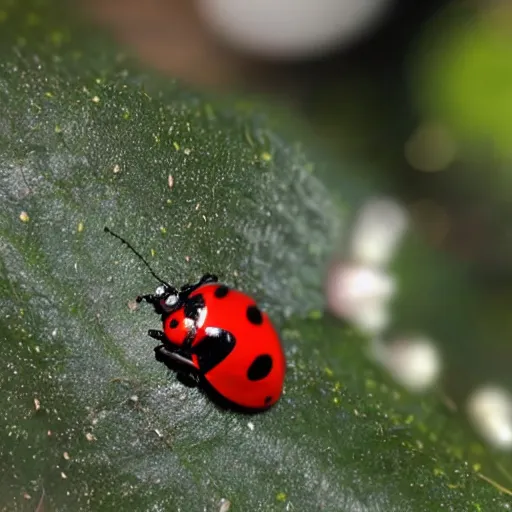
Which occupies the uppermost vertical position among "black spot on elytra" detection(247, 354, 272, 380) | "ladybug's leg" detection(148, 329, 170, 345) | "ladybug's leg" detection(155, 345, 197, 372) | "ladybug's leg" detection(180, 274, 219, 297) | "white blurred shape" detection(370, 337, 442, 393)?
"ladybug's leg" detection(180, 274, 219, 297)

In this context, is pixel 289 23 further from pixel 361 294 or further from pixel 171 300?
pixel 171 300

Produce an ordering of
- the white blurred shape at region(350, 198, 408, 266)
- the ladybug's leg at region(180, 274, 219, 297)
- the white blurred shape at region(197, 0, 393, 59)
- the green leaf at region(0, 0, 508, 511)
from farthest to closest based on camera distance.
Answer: the white blurred shape at region(197, 0, 393, 59)
the white blurred shape at region(350, 198, 408, 266)
the ladybug's leg at region(180, 274, 219, 297)
the green leaf at region(0, 0, 508, 511)

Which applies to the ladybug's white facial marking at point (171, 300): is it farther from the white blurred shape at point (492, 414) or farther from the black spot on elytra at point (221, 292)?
the white blurred shape at point (492, 414)

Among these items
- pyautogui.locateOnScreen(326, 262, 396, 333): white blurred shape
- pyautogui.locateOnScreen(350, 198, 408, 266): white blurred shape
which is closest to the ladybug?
pyautogui.locateOnScreen(326, 262, 396, 333): white blurred shape

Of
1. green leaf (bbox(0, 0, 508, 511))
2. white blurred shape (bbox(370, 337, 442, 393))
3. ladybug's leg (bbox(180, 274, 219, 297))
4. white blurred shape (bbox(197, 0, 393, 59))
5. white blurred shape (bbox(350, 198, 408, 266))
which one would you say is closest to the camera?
green leaf (bbox(0, 0, 508, 511))

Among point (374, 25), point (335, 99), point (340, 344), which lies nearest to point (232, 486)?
point (340, 344)

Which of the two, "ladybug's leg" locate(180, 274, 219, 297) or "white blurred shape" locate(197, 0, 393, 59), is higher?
"white blurred shape" locate(197, 0, 393, 59)

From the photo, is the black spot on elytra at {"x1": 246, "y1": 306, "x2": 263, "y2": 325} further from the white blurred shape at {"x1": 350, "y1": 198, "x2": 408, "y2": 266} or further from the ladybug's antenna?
the white blurred shape at {"x1": 350, "y1": 198, "x2": 408, "y2": 266}

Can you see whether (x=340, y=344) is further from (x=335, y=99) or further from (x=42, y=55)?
(x=335, y=99)
